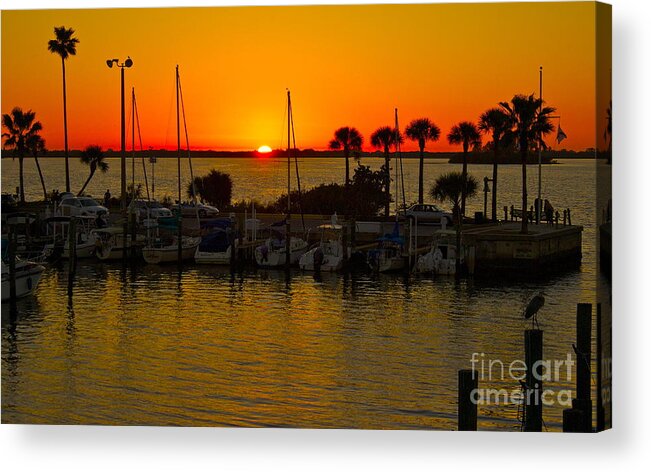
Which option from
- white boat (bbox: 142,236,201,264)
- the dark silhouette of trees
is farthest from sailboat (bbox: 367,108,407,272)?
the dark silhouette of trees

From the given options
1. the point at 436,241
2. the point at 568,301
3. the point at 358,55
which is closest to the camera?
the point at 358,55

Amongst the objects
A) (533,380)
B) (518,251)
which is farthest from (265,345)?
(518,251)

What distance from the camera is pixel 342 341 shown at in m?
21.7

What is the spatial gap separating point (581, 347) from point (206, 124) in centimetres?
933

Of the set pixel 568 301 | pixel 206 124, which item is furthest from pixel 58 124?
pixel 568 301

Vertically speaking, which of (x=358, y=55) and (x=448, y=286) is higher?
(x=358, y=55)

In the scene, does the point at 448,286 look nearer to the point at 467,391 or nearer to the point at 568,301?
the point at 568,301

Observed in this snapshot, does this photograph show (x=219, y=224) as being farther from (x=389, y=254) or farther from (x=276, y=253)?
(x=389, y=254)

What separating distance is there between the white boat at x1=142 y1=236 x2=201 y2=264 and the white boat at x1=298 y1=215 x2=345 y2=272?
3.87 m

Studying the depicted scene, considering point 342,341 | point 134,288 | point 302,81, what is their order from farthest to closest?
1. point 134,288
2. point 342,341
3. point 302,81

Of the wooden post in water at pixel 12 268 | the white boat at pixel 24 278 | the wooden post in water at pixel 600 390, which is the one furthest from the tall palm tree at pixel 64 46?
the wooden post in water at pixel 600 390

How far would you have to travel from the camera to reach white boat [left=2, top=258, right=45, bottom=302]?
25328 mm

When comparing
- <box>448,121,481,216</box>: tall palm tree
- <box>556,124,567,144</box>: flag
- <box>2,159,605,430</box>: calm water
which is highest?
<box>448,121,481,216</box>: tall palm tree

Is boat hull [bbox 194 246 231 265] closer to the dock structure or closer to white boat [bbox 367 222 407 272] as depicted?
white boat [bbox 367 222 407 272]
